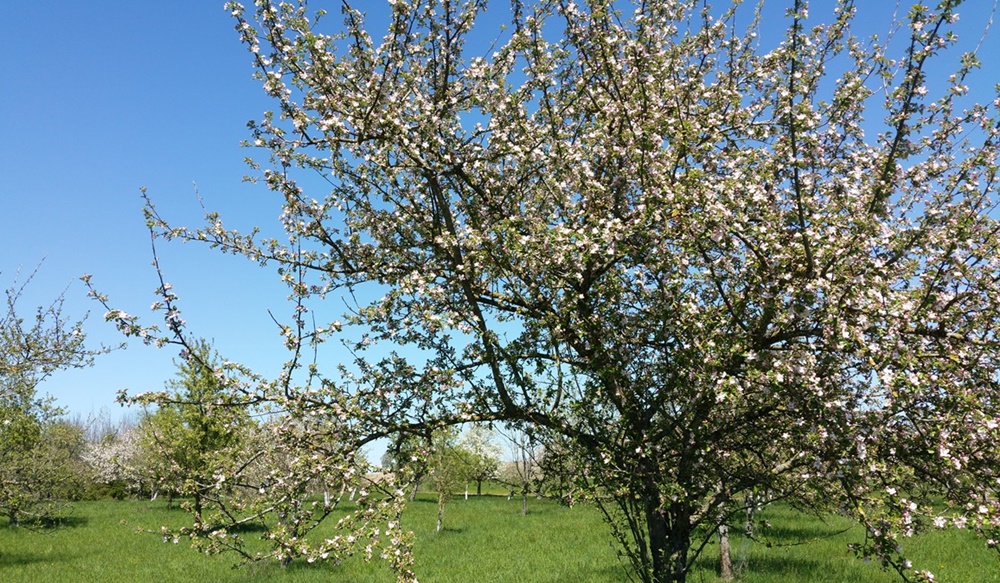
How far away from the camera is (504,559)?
21703 mm

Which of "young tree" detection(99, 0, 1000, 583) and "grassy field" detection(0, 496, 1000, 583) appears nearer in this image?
"young tree" detection(99, 0, 1000, 583)

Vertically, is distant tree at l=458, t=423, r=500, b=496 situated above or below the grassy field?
above

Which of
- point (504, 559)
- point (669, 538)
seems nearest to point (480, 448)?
point (504, 559)

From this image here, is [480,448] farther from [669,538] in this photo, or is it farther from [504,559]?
[669,538]

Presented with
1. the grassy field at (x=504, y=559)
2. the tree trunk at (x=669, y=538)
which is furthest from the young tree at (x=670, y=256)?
the grassy field at (x=504, y=559)

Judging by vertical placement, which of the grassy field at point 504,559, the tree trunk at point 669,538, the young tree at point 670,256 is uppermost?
the young tree at point 670,256

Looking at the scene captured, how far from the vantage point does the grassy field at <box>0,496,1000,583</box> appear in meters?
17.2

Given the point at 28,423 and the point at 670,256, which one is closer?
the point at 670,256

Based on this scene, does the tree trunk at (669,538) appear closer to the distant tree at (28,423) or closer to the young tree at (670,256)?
the young tree at (670,256)

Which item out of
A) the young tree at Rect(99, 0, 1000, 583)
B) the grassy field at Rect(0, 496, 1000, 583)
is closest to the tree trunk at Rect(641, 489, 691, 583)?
the young tree at Rect(99, 0, 1000, 583)

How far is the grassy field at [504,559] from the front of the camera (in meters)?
17.2

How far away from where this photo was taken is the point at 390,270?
317 inches

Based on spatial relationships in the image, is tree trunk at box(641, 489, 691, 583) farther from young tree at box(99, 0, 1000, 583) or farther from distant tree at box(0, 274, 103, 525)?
distant tree at box(0, 274, 103, 525)

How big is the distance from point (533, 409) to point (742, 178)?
11.0 feet
